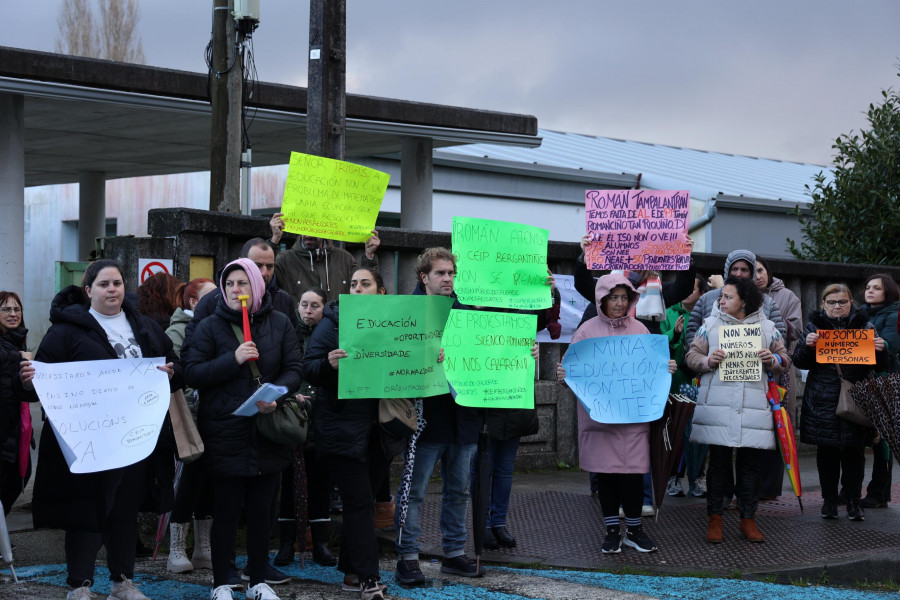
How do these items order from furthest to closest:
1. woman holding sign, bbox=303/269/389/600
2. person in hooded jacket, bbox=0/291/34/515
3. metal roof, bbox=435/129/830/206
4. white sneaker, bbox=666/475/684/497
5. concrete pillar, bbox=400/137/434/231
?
metal roof, bbox=435/129/830/206, concrete pillar, bbox=400/137/434/231, white sneaker, bbox=666/475/684/497, person in hooded jacket, bbox=0/291/34/515, woman holding sign, bbox=303/269/389/600

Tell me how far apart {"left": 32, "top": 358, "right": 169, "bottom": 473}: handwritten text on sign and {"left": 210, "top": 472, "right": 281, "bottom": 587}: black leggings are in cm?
46

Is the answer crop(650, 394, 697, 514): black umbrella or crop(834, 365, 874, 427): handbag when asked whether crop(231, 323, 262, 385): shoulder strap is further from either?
crop(834, 365, 874, 427): handbag

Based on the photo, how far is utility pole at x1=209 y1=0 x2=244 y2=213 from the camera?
33.8 ft

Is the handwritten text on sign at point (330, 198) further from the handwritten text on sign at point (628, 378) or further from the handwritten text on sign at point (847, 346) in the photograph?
the handwritten text on sign at point (847, 346)

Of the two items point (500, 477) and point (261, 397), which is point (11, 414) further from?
point (500, 477)

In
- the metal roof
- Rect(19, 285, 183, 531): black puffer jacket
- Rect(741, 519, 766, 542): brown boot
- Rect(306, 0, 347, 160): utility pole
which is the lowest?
Rect(741, 519, 766, 542): brown boot

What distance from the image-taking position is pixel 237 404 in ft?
18.8

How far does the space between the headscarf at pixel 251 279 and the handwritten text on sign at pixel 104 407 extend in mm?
Result: 518

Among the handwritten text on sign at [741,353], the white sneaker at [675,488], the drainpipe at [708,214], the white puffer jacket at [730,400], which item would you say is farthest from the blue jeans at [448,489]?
the drainpipe at [708,214]

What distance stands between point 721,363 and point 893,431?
1472 mm

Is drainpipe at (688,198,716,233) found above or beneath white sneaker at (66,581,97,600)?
above

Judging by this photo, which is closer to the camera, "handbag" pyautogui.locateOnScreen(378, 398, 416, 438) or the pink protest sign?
"handbag" pyautogui.locateOnScreen(378, 398, 416, 438)

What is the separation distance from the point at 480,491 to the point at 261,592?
1451 millimetres

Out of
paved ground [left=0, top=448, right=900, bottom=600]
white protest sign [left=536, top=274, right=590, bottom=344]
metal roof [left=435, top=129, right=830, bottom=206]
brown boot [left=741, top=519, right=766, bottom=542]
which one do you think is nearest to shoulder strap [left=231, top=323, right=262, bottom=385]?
paved ground [left=0, top=448, right=900, bottom=600]
